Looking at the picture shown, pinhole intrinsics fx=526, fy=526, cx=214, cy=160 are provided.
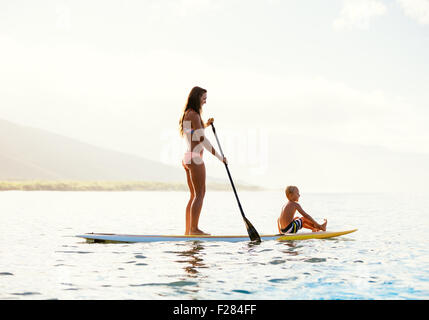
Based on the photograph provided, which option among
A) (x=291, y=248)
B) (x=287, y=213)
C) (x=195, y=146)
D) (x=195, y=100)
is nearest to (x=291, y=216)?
(x=287, y=213)

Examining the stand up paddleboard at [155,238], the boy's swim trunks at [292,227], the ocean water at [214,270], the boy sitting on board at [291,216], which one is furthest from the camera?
the boy's swim trunks at [292,227]

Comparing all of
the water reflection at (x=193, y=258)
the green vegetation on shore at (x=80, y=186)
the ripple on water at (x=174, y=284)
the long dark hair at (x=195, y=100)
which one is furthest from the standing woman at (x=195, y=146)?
the green vegetation on shore at (x=80, y=186)

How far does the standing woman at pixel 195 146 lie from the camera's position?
1068 cm

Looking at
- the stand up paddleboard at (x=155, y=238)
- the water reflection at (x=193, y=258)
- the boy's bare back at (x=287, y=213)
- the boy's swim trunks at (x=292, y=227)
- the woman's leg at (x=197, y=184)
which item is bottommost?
the water reflection at (x=193, y=258)

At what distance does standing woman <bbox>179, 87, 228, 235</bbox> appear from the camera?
1068 centimetres

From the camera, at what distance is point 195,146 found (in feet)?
35.2

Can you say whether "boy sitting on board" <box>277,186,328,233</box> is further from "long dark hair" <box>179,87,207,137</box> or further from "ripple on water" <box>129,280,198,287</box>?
"ripple on water" <box>129,280,198,287</box>

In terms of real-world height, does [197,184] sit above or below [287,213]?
above

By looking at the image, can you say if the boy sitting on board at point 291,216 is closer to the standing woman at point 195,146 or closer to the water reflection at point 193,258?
the standing woman at point 195,146

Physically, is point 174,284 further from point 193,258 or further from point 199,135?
point 199,135
